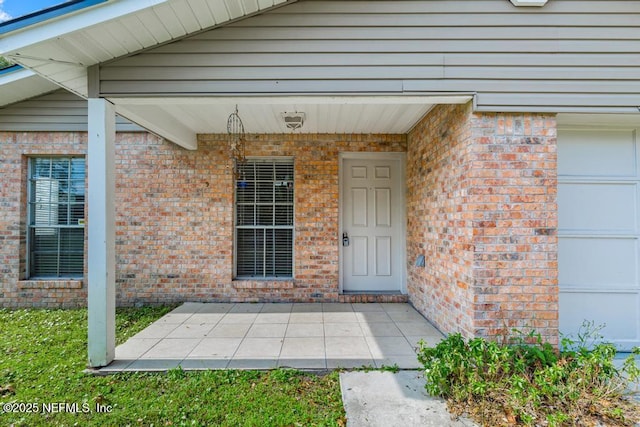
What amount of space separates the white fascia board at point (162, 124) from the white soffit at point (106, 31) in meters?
0.47

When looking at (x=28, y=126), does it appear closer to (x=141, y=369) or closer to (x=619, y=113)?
(x=141, y=369)

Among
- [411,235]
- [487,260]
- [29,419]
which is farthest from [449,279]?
[29,419]

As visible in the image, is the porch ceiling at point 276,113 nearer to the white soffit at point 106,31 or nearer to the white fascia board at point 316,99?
the white fascia board at point 316,99

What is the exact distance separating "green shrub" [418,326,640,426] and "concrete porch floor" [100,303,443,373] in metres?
0.50

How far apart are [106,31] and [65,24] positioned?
26 centimetres

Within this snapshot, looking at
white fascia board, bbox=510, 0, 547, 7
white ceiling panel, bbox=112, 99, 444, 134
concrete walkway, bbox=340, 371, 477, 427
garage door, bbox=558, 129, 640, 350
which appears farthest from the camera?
white ceiling panel, bbox=112, 99, 444, 134

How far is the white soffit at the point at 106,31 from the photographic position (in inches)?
94.3

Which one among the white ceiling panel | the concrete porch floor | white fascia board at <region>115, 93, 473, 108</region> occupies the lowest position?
the concrete porch floor

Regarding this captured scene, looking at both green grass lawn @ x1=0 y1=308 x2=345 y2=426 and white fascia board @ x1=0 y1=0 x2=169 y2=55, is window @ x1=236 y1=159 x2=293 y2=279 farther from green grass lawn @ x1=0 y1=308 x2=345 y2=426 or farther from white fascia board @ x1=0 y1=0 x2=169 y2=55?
white fascia board @ x1=0 y1=0 x2=169 y2=55

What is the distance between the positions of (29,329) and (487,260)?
5409 mm

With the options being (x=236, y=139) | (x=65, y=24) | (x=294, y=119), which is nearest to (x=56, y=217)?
(x=236, y=139)

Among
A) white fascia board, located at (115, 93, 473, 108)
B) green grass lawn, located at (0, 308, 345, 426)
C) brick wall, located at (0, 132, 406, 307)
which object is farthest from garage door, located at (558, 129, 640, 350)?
brick wall, located at (0, 132, 406, 307)

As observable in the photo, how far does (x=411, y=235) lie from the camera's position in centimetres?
462

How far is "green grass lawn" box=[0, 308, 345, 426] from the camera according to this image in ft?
7.18
